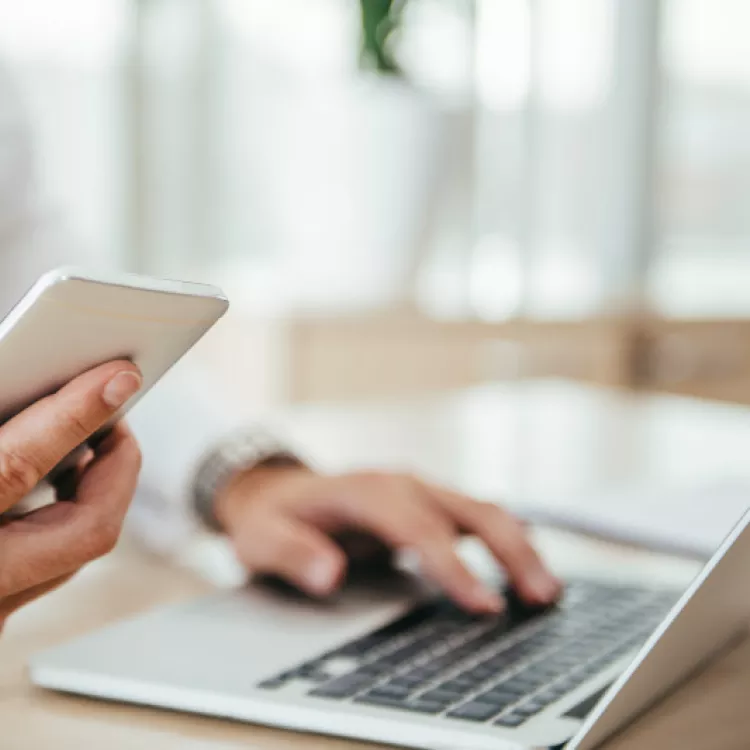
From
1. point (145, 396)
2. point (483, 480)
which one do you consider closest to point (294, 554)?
point (145, 396)

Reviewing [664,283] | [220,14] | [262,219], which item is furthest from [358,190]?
[664,283]

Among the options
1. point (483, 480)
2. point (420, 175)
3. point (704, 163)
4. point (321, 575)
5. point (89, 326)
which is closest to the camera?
point (89, 326)

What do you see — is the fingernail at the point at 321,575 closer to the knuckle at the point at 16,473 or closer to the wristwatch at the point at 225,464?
the wristwatch at the point at 225,464

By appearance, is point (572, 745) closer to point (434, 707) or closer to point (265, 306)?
point (434, 707)

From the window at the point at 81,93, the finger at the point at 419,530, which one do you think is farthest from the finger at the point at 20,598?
the window at the point at 81,93

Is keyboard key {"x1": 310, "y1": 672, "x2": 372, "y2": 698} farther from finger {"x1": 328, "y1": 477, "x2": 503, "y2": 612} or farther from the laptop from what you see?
finger {"x1": 328, "y1": 477, "x2": 503, "y2": 612}

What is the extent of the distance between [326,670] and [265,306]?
1.94 metres

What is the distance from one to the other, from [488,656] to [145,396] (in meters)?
0.29

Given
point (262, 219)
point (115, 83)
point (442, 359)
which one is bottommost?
point (442, 359)

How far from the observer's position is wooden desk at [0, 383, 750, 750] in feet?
1.61

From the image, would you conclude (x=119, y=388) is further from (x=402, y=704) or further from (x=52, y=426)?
(x=402, y=704)

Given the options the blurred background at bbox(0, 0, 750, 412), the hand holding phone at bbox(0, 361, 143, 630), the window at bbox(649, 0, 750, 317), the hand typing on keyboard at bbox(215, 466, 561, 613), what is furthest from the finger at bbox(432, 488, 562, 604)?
the window at bbox(649, 0, 750, 317)

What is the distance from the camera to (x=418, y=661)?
55 centimetres

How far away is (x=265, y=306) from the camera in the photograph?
2455 millimetres
